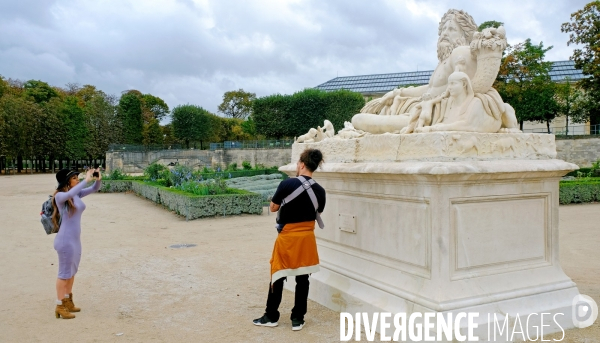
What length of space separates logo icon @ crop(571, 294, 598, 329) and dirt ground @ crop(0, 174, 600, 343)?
170mm

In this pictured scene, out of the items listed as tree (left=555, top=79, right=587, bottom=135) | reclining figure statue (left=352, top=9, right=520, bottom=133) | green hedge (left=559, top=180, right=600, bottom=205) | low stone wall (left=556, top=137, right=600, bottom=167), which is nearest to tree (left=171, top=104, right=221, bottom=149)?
tree (left=555, top=79, right=587, bottom=135)

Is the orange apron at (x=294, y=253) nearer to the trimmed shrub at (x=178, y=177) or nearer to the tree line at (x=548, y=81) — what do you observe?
the trimmed shrub at (x=178, y=177)

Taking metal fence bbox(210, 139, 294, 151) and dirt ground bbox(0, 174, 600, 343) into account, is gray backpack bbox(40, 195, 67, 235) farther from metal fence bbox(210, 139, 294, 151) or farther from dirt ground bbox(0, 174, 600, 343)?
metal fence bbox(210, 139, 294, 151)

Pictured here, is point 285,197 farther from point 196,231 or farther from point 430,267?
point 196,231

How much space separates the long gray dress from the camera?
461 cm

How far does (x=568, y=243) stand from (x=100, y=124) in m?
48.4

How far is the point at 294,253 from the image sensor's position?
4.04m

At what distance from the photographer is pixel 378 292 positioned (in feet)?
13.9

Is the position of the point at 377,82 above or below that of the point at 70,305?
above

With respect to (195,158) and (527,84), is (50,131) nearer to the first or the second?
(195,158)

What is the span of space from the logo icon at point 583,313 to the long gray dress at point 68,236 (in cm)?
473

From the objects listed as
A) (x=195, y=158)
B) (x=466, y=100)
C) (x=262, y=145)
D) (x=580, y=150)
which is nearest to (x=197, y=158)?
(x=195, y=158)

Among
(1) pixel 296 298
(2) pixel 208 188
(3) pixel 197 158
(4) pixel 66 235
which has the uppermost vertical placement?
(3) pixel 197 158

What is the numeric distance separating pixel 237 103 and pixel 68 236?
63.7m
